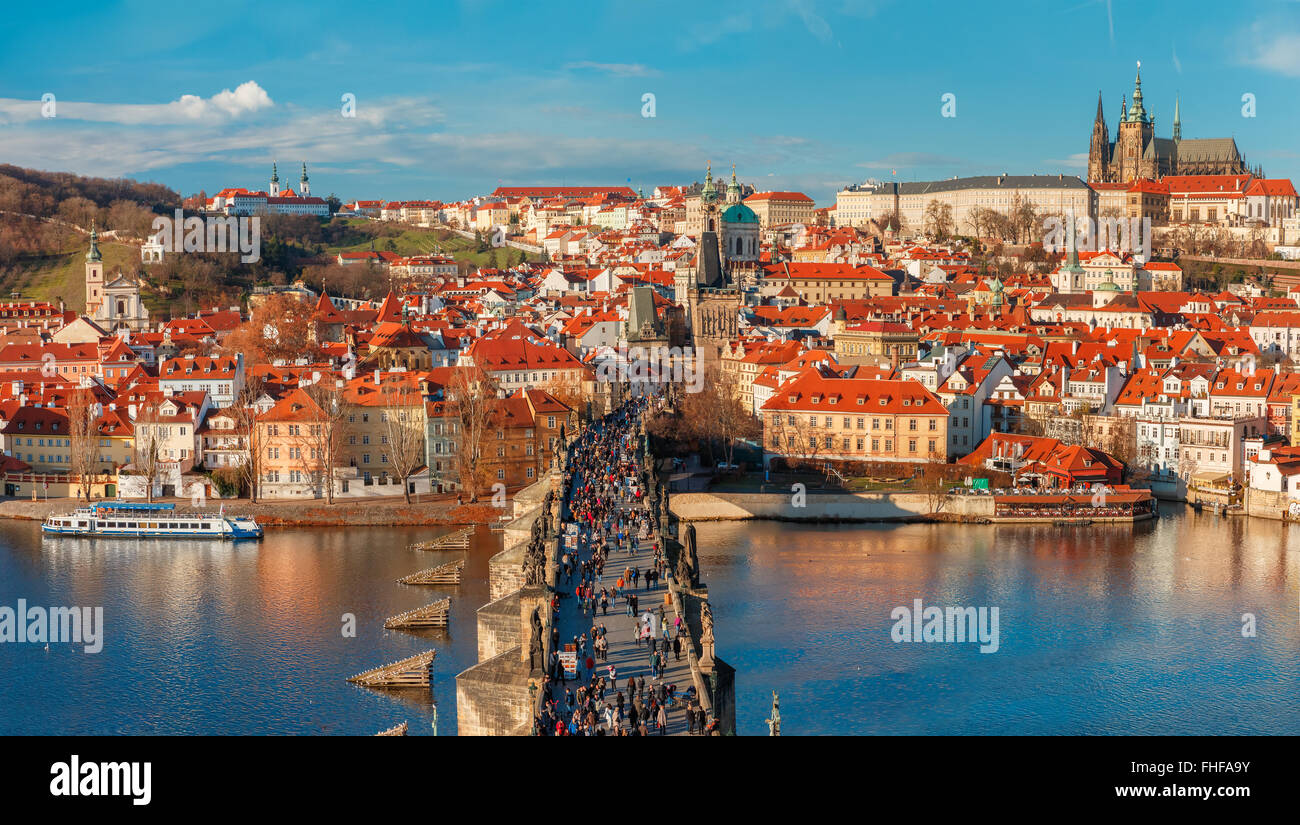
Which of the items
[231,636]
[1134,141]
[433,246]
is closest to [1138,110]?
[1134,141]

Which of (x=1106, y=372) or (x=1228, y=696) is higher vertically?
(x=1106, y=372)

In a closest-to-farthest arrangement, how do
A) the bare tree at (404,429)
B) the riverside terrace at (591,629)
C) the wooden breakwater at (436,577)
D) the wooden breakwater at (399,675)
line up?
the riverside terrace at (591,629) → the wooden breakwater at (399,675) → the wooden breakwater at (436,577) → the bare tree at (404,429)

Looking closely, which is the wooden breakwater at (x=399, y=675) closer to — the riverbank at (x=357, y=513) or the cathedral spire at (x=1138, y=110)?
the riverbank at (x=357, y=513)
